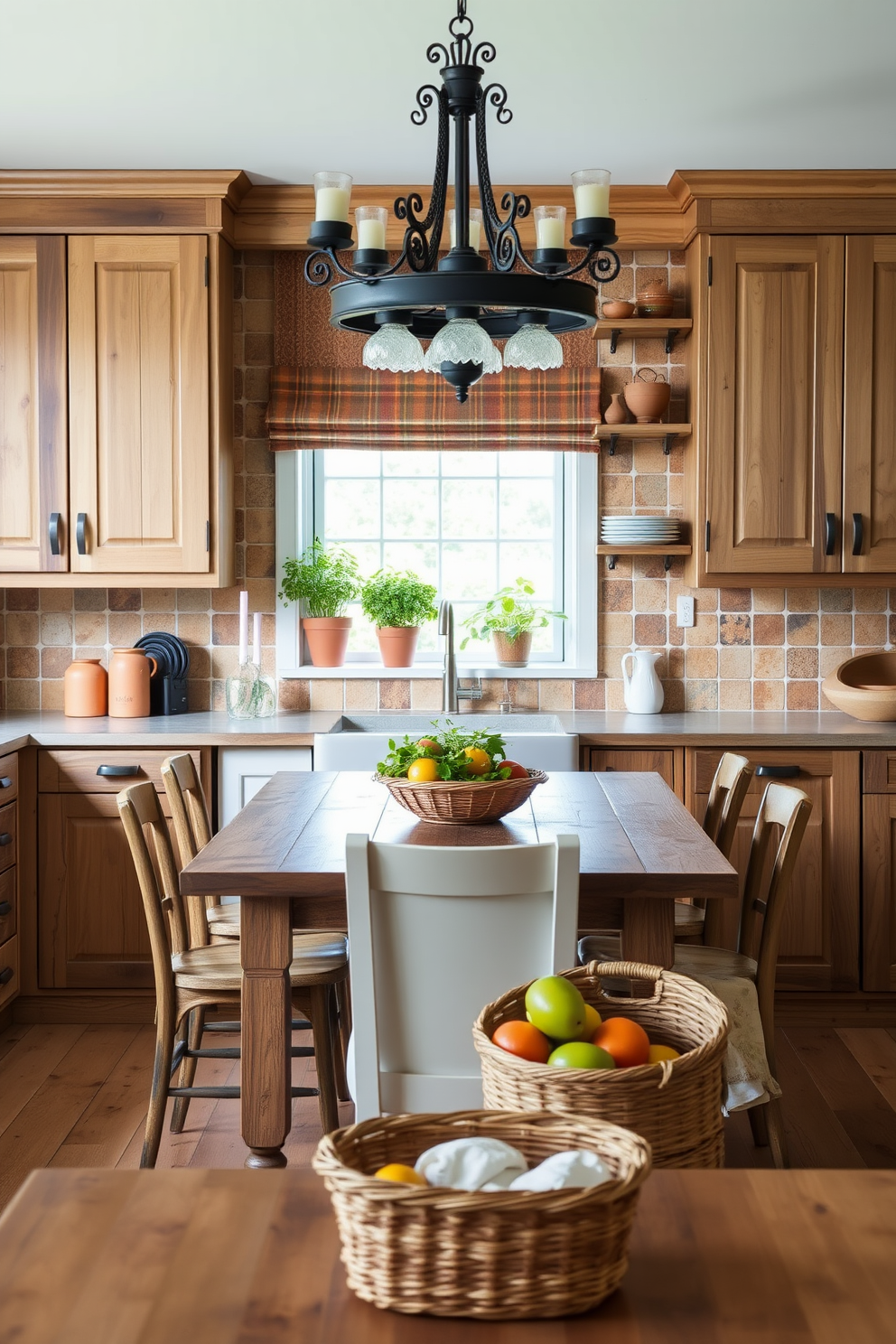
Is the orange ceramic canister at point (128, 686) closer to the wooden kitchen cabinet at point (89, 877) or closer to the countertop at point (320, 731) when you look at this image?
the countertop at point (320, 731)

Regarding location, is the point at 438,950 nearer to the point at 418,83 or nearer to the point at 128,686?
the point at 418,83

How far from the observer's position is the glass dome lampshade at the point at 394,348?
2.33 meters

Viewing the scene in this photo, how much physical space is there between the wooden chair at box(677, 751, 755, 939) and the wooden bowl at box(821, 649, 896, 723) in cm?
97

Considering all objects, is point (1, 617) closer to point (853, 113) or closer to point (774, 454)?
point (774, 454)

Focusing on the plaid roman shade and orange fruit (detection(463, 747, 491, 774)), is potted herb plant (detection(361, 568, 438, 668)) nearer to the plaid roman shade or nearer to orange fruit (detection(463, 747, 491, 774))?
the plaid roman shade

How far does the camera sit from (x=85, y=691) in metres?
4.16

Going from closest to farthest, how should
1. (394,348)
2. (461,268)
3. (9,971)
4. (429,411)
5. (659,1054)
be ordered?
1. (659,1054)
2. (461,268)
3. (394,348)
4. (9,971)
5. (429,411)

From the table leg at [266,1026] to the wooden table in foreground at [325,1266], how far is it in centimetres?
125

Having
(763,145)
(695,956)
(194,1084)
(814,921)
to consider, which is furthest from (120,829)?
(763,145)

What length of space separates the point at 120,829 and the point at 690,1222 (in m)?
3.03

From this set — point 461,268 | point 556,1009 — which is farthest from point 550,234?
point 556,1009

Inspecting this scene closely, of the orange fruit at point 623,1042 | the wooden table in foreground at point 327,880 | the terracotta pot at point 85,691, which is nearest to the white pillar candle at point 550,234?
the wooden table in foreground at point 327,880

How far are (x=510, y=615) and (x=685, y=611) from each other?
599 millimetres

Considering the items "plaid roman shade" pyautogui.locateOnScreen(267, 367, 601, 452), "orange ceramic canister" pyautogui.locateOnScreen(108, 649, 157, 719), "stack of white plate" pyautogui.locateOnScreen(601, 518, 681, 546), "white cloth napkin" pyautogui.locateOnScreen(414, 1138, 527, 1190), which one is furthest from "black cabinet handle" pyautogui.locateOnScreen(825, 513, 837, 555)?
"white cloth napkin" pyautogui.locateOnScreen(414, 1138, 527, 1190)
